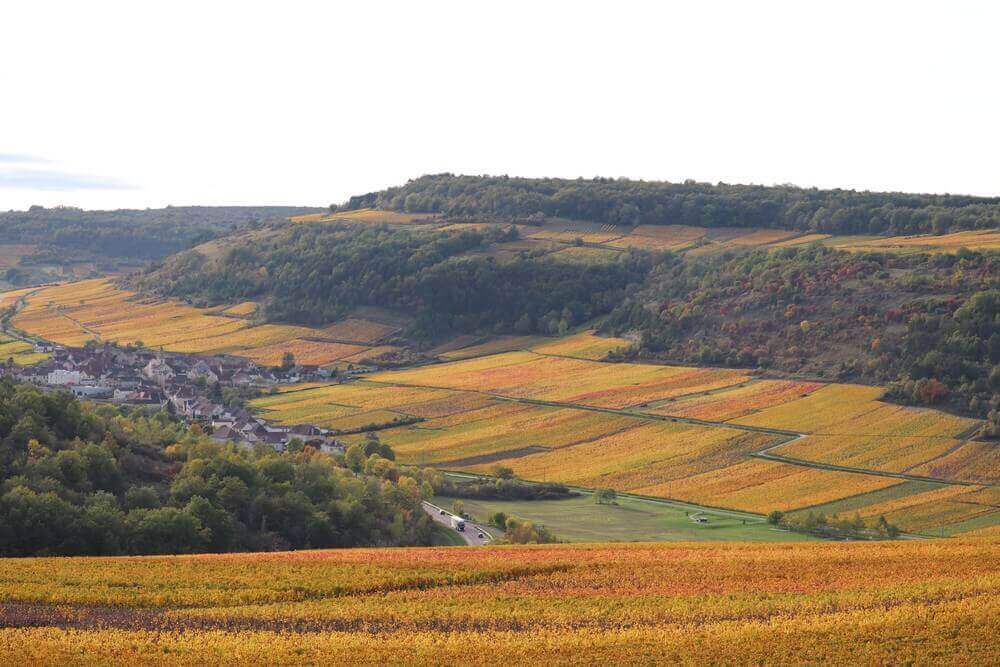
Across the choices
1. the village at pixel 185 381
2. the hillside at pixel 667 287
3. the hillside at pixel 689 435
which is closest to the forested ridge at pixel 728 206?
the hillside at pixel 667 287

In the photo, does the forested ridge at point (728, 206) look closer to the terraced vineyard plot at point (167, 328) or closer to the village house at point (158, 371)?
the terraced vineyard plot at point (167, 328)

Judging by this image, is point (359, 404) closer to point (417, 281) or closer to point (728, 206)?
point (417, 281)

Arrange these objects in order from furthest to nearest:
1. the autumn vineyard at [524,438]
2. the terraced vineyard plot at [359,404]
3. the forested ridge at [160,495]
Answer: the terraced vineyard plot at [359,404] → the forested ridge at [160,495] → the autumn vineyard at [524,438]

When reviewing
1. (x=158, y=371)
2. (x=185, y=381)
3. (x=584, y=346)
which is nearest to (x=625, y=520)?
(x=584, y=346)

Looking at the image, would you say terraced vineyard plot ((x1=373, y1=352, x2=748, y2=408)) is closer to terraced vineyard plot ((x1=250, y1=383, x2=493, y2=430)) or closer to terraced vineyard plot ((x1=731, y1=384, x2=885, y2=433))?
terraced vineyard plot ((x1=250, y1=383, x2=493, y2=430))

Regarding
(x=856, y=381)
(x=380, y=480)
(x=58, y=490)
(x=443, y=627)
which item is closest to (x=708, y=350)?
(x=856, y=381)

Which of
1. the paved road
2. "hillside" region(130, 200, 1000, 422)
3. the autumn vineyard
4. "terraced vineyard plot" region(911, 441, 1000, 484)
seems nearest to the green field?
the autumn vineyard

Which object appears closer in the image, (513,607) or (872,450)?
(513,607)
